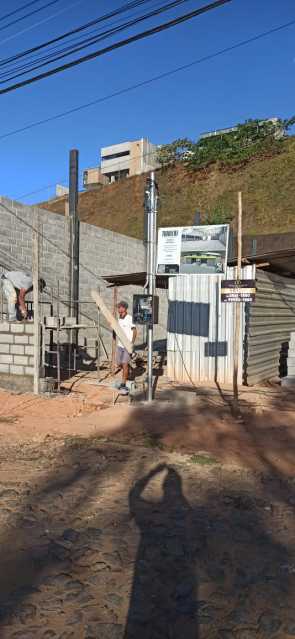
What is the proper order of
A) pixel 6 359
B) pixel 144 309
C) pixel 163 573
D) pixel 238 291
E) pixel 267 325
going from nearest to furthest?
pixel 163 573 → pixel 238 291 → pixel 144 309 → pixel 6 359 → pixel 267 325

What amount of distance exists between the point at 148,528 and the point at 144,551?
15.0 inches

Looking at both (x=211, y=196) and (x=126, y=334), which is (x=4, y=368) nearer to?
(x=126, y=334)

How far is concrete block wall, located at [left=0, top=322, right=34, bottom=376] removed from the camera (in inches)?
376

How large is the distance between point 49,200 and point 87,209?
13.3 m

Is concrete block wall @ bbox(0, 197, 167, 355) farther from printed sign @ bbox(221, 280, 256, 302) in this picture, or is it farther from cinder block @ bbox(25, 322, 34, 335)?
printed sign @ bbox(221, 280, 256, 302)

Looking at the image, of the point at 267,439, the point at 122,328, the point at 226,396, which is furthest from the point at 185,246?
the point at 267,439

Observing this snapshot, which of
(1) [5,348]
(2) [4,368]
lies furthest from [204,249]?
(2) [4,368]

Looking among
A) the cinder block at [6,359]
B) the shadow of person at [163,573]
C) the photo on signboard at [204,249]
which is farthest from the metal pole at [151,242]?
the shadow of person at [163,573]

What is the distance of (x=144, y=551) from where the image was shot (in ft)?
11.5

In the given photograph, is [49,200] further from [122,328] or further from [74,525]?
[74,525]

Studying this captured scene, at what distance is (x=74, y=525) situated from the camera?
13.0 feet

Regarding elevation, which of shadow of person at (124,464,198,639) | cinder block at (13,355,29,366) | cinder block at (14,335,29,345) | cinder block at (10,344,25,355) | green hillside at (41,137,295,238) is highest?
green hillside at (41,137,295,238)

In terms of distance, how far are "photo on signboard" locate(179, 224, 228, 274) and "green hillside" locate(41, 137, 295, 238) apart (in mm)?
29582

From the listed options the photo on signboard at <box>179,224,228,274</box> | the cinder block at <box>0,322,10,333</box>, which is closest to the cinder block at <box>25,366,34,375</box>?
the cinder block at <box>0,322,10,333</box>
